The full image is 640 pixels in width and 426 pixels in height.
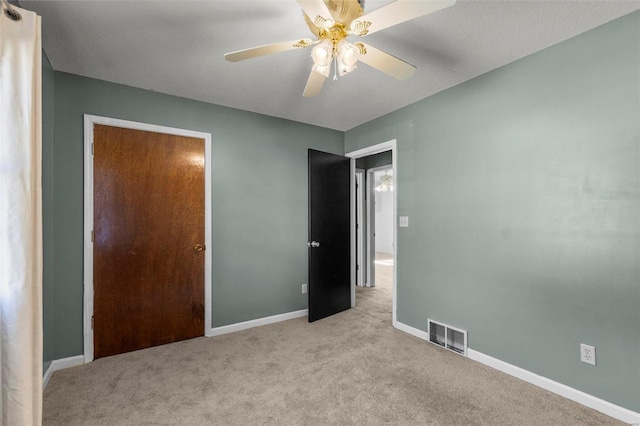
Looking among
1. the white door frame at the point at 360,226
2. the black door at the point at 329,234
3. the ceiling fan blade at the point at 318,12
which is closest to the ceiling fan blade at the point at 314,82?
the ceiling fan blade at the point at 318,12

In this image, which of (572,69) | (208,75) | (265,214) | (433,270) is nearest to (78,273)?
(265,214)

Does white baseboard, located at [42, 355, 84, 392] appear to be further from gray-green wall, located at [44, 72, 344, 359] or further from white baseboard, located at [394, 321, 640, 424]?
white baseboard, located at [394, 321, 640, 424]

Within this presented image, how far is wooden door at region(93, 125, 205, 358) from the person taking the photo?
8.59 feet

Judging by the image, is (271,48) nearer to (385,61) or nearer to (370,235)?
(385,61)

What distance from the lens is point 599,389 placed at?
74.5 inches

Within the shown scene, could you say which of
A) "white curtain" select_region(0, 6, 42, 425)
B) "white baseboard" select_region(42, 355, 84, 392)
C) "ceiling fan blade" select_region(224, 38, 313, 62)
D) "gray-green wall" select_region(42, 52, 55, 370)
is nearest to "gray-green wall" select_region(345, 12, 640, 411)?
"ceiling fan blade" select_region(224, 38, 313, 62)

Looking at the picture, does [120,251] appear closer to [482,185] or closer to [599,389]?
[482,185]

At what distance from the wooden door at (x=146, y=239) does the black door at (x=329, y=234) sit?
1196 mm

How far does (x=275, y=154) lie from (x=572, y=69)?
2.74 meters

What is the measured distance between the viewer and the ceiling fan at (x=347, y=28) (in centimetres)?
134

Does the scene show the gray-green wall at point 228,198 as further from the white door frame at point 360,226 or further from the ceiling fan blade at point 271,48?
the ceiling fan blade at point 271,48

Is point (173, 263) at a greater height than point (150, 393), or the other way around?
point (173, 263)

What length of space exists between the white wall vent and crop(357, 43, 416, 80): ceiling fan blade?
2.24 meters

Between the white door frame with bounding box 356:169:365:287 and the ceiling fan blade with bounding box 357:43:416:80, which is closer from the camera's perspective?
the ceiling fan blade with bounding box 357:43:416:80
